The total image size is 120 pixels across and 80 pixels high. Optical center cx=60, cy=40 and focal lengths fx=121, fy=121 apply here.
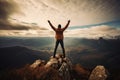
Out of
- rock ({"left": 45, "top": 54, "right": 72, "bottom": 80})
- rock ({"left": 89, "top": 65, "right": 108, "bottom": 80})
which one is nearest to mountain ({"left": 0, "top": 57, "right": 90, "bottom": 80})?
rock ({"left": 45, "top": 54, "right": 72, "bottom": 80})

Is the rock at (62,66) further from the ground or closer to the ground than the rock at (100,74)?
further from the ground

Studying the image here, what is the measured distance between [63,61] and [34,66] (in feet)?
10.7

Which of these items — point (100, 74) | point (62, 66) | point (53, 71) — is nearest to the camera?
point (53, 71)

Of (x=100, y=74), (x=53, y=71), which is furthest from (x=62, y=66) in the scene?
(x=100, y=74)

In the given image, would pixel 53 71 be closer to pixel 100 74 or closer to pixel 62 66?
pixel 62 66

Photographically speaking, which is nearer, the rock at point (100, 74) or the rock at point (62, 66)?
the rock at point (62, 66)

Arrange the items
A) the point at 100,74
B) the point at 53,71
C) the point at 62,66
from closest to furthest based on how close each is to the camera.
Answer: the point at 53,71 < the point at 62,66 < the point at 100,74

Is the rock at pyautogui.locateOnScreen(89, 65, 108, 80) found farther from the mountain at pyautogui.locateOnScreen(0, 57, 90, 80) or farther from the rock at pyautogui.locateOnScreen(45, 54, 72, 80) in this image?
the rock at pyautogui.locateOnScreen(45, 54, 72, 80)

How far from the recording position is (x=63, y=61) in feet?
37.4

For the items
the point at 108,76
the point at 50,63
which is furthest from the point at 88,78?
the point at 50,63

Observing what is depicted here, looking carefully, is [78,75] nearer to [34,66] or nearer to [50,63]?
[50,63]

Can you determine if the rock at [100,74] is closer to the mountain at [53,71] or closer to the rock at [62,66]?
the mountain at [53,71]

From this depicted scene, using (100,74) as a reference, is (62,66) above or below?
above

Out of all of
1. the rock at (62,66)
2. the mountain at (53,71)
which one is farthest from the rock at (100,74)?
the rock at (62,66)
